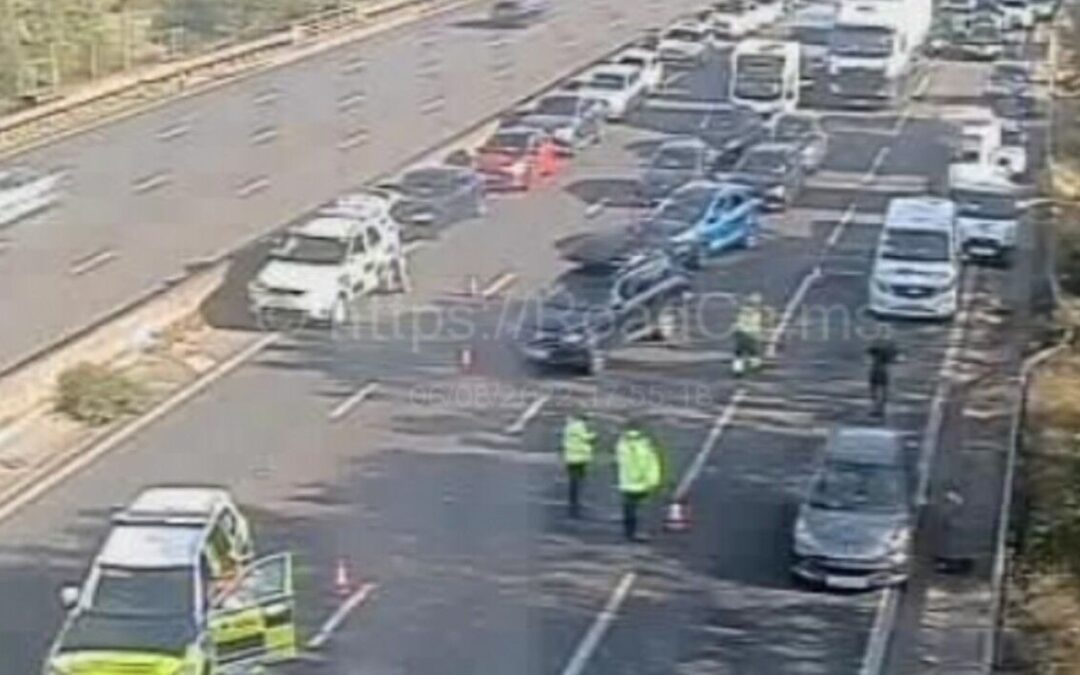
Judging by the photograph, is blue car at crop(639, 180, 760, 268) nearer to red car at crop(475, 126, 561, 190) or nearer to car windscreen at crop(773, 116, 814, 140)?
red car at crop(475, 126, 561, 190)

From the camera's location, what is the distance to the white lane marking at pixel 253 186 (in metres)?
29.4

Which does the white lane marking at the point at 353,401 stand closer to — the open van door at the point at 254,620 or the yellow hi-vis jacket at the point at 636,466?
Answer: the yellow hi-vis jacket at the point at 636,466

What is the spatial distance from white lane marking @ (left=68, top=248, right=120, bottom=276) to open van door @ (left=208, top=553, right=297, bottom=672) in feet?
33.5

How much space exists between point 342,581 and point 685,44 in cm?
2849

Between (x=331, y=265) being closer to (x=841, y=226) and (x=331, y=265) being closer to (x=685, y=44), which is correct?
(x=841, y=226)

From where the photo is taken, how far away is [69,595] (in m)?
15.5

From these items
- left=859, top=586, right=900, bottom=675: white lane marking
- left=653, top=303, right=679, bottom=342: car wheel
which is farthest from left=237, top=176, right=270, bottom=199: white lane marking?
left=859, top=586, right=900, bottom=675: white lane marking

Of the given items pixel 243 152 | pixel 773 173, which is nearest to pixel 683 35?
pixel 243 152

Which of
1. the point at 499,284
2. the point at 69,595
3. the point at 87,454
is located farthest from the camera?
the point at 499,284

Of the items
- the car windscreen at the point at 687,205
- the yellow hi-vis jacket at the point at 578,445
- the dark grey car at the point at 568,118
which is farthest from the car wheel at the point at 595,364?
the dark grey car at the point at 568,118

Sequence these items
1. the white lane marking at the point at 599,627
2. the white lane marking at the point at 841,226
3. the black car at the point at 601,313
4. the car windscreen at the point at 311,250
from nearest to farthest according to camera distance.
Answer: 1. the white lane marking at the point at 599,627
2. the black car at the point at 601,313
3. the car windscreen at the point at 311,250
4. the white lane marking at the point at 841,226

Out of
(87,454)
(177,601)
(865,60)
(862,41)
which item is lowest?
(87,454)

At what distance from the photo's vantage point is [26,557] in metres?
16.9

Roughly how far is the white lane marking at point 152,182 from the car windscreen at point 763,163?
6.94m
